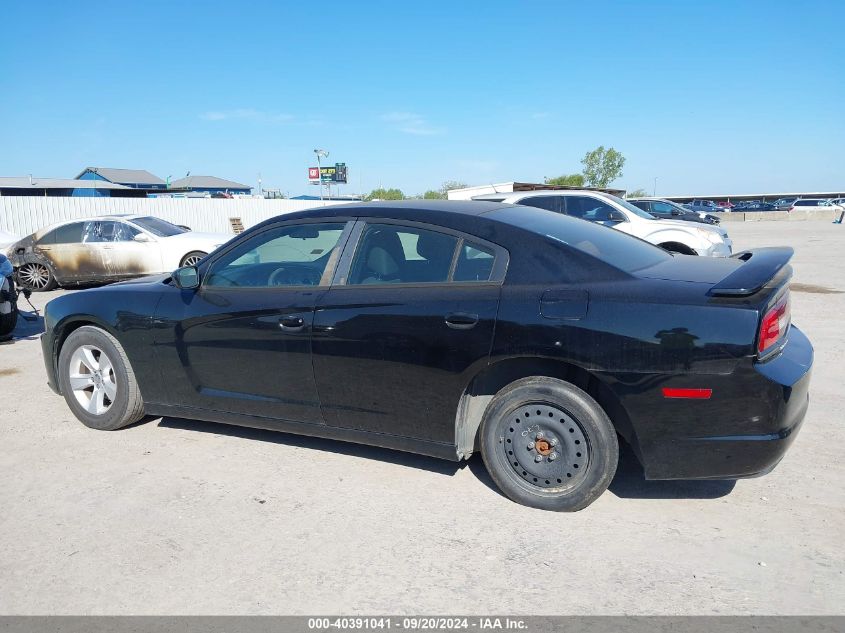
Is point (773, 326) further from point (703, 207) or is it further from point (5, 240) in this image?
point (703, 207)

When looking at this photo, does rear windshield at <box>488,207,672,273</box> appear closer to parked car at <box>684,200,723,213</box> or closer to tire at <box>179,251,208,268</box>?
tire at <box>179,251,208,268</box>

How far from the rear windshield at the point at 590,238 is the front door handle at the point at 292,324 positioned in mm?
1282

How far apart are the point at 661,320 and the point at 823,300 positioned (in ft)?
26.8

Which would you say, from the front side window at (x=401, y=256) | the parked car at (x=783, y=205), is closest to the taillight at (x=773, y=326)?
the front side window at (x=401, y=256)

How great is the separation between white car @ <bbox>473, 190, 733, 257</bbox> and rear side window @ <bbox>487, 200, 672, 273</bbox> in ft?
21.8

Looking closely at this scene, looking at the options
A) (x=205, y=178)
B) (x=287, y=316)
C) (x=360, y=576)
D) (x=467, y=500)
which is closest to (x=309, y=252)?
(x=287, y=316)

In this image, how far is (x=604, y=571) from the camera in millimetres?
2910

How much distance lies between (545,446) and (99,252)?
482 inches

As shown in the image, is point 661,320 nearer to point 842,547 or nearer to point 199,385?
point 842,547

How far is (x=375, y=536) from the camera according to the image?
3.27 m

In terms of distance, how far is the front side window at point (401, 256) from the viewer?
3.68 metres

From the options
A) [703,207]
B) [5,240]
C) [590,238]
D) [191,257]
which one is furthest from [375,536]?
[703,207]

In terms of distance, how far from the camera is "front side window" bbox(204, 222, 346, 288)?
4.07 m

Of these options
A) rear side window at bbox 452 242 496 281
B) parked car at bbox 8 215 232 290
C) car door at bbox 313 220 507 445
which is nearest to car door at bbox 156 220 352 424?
car door at bbox 313 220 507 445
